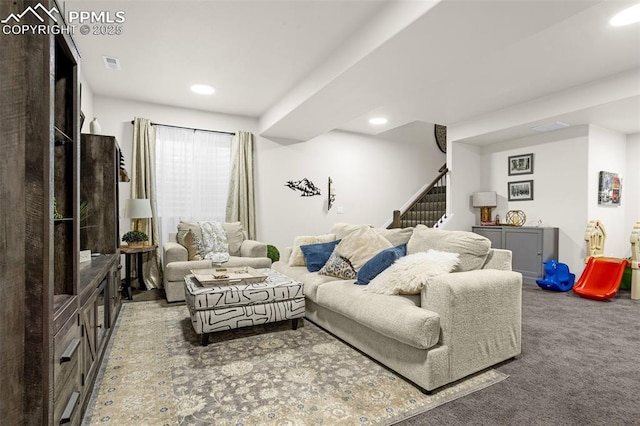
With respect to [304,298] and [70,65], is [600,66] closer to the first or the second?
[304,298]

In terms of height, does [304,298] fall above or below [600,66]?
below

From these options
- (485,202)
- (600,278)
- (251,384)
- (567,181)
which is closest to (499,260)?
(251,384)

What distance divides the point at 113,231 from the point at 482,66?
392 cm

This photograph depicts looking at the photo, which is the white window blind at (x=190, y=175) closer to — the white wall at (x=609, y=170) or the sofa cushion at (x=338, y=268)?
the sofa cushion at (x=338, y=268)

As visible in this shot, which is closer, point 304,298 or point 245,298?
point 245,298

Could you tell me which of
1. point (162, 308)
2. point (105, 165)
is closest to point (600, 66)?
point (105, 165)

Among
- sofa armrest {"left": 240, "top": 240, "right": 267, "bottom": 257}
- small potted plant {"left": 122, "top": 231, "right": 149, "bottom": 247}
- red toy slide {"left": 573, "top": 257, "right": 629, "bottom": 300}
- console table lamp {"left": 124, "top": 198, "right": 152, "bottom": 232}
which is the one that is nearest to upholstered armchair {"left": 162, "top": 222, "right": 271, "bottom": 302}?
sofa armrest {"left": 240, "top": 240, "right": 267, "bottom": 257}

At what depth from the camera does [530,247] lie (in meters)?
5.01

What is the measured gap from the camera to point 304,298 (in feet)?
9.74

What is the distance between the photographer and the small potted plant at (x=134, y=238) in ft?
13.6

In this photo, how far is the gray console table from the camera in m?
4.91

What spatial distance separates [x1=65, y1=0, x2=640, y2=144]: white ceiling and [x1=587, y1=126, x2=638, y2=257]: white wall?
0.71 ft

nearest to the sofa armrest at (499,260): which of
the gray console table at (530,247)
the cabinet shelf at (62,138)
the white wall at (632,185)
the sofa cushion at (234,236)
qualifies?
the cabinet shelf at (62,138)

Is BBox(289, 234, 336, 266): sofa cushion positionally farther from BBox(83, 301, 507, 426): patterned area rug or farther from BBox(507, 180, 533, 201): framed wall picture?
BBox(507, 180, 533, 201): framed wall picture
